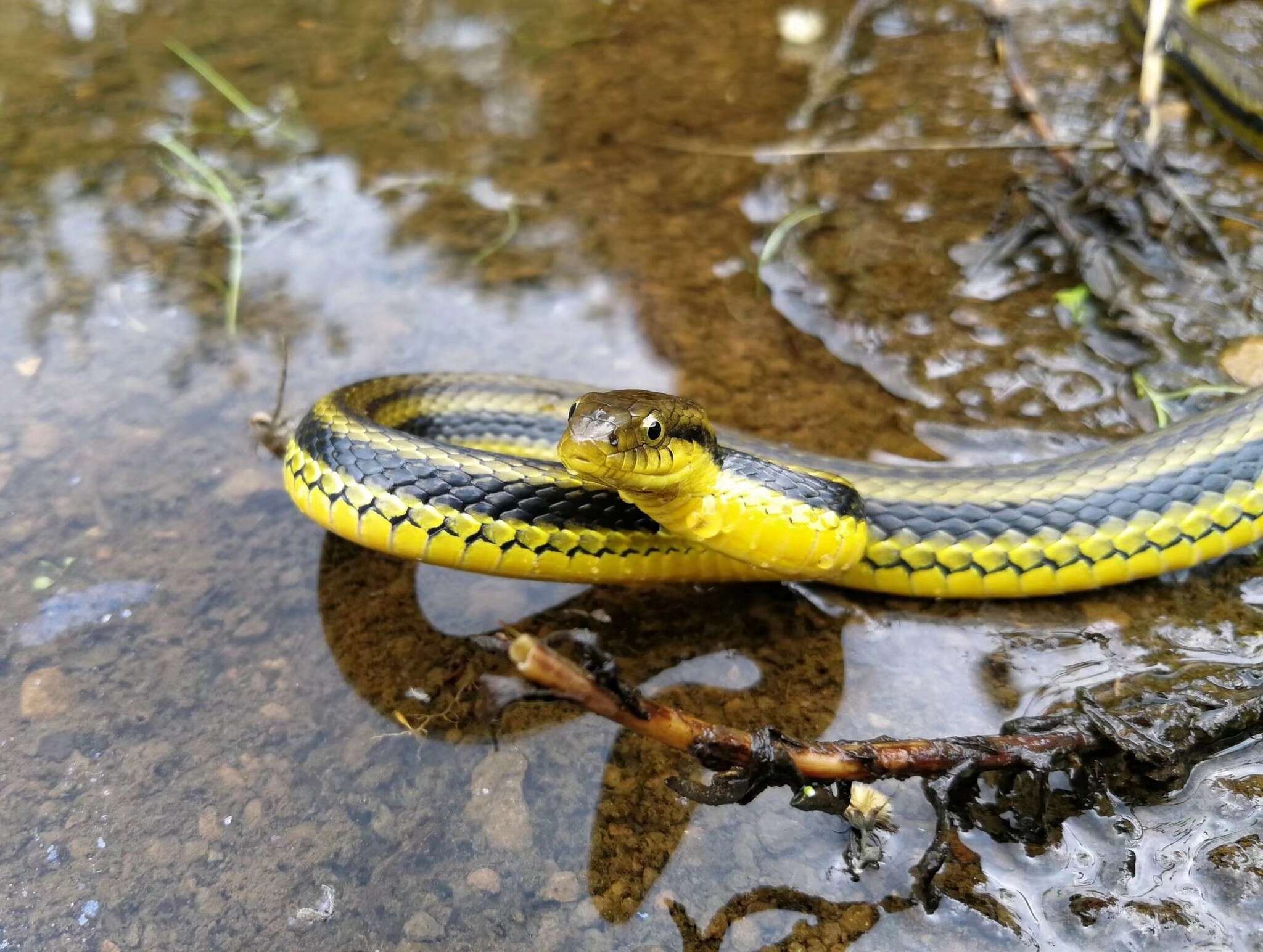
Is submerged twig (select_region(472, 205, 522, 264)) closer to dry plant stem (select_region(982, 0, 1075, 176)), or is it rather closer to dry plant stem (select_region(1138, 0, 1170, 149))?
dry plant stem (select_region(982, 0, 1075, 176))

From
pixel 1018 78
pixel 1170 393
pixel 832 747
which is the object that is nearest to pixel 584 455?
pixel 832 747

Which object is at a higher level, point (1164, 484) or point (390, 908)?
point (1164, 484)

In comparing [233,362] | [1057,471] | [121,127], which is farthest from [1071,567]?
[121,127]

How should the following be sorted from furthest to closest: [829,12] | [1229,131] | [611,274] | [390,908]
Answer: [829,12] < [1229,131] < [611,274] < [390,908]

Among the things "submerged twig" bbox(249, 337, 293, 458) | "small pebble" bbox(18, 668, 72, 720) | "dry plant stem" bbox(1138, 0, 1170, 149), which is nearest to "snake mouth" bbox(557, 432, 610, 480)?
"submerged twig" bbox(249, 337, 293, 458)

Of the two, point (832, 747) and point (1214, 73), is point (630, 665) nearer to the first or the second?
Result: point (832, 747)

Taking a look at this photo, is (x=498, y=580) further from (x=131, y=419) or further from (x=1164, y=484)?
(x=1164, y=484)

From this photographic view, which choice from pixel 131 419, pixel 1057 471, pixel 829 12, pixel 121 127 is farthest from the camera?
pixel 829 12
